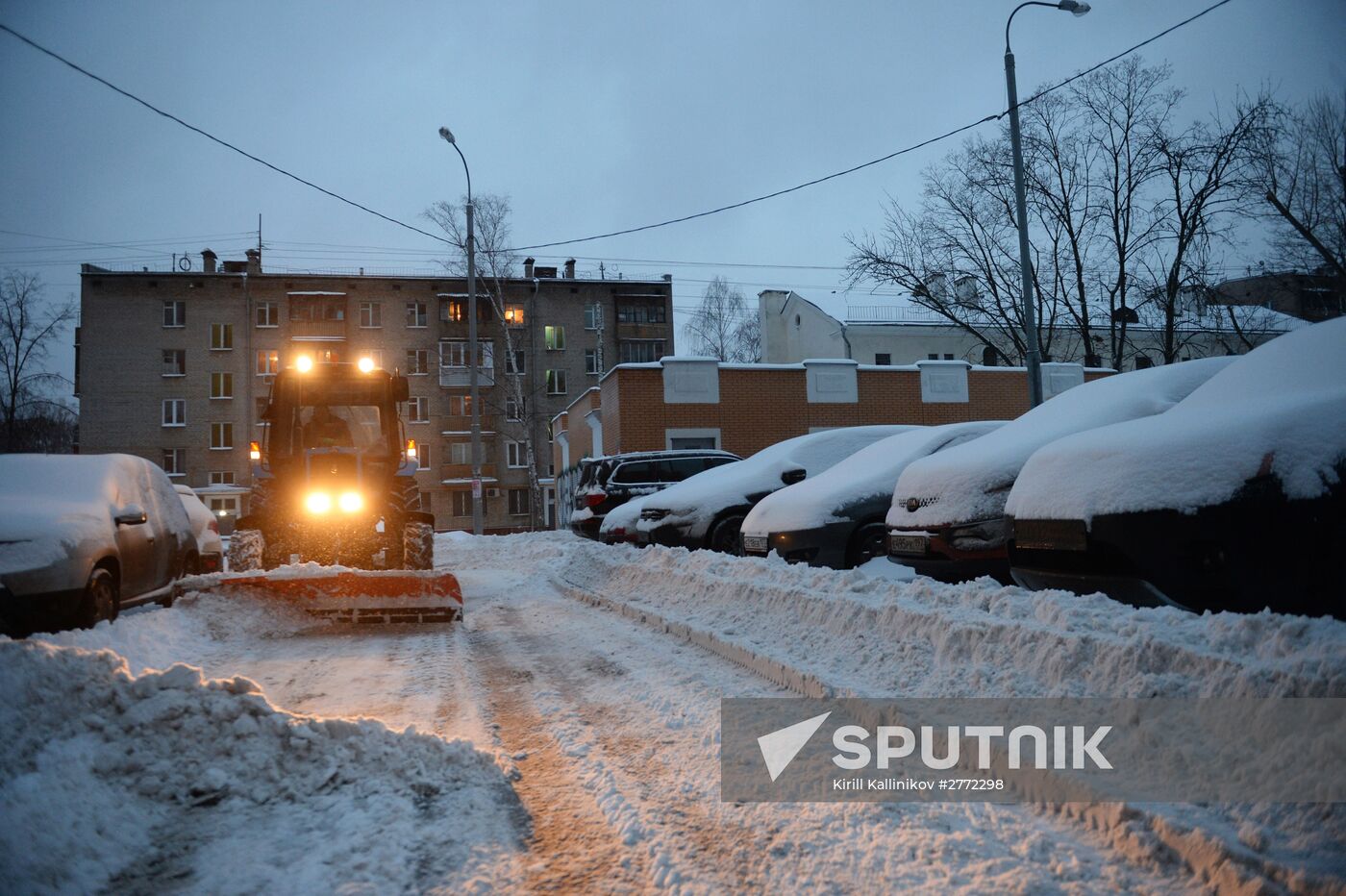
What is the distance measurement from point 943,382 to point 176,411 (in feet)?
135

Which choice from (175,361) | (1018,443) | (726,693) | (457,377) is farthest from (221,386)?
(726,693)

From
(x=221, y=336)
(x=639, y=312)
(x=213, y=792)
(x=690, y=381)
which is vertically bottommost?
(x=213, y=792)

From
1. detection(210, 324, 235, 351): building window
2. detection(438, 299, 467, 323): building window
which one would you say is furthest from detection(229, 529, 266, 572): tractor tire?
detection(210, 324, 235, 351): building window

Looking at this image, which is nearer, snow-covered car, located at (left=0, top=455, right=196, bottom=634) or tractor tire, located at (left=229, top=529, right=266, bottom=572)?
snow-covered car, located at (left=0, top=455, right=196, bottom=634)

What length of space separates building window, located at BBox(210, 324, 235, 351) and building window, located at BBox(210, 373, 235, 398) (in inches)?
61.4

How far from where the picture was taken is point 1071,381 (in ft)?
94.5

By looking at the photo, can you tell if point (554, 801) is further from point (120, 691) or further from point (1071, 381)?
point (1071, 381)

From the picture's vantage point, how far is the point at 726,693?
4945 millimetres

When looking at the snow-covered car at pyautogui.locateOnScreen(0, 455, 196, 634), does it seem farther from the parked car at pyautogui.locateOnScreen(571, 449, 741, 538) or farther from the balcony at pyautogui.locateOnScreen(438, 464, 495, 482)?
the balcony at pyautogui.locateOnScreen(438, 464, 495, 482)

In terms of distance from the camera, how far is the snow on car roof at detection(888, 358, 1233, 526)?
639 cm

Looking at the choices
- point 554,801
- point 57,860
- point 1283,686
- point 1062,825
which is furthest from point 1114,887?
point 57,860

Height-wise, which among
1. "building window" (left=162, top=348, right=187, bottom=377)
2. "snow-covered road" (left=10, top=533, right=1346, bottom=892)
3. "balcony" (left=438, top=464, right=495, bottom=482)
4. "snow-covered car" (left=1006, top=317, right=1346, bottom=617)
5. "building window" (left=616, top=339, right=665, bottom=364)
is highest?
"building window" (left=616, top=339, right=665, bottom=364)

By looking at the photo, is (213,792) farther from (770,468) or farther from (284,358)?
(284,358)

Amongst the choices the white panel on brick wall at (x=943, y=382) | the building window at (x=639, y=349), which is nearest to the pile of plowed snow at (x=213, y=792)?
the white panel on brick wall at (x=943, y=382)
